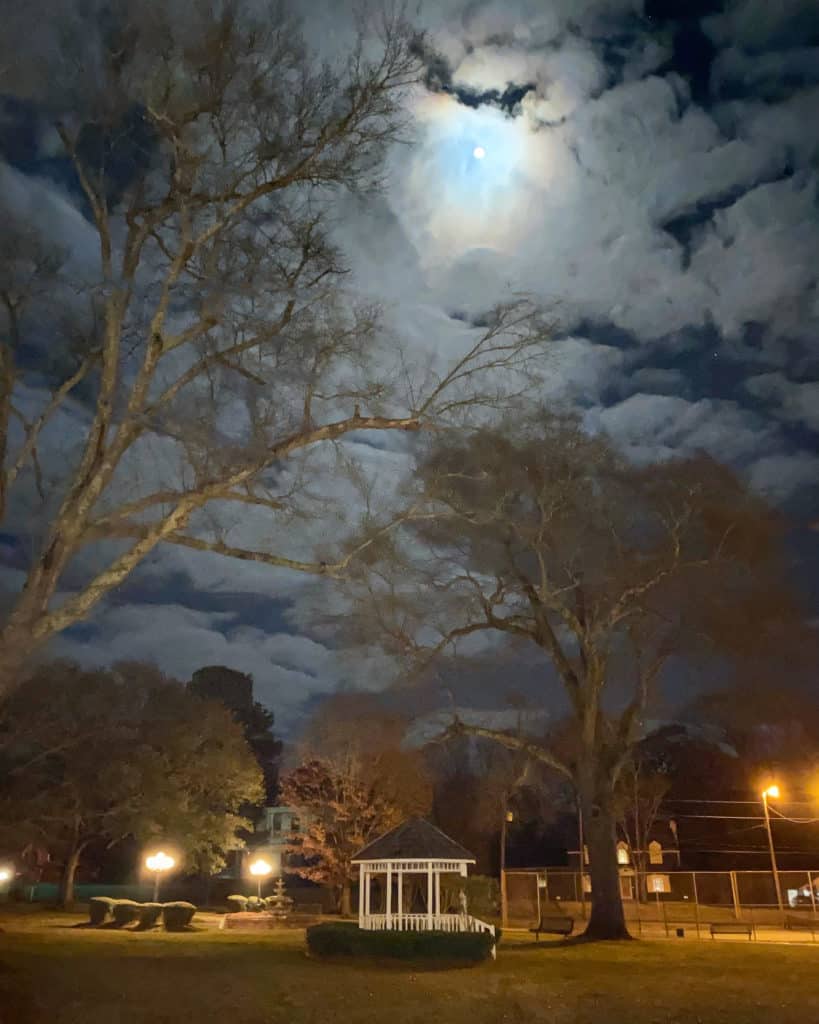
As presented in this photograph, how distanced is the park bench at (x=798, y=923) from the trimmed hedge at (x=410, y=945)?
18979 mm

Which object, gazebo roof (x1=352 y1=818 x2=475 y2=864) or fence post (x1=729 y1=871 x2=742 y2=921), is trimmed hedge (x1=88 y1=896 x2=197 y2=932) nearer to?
gazebo roof (x1=352 y1=818 x2=475 y2=864)

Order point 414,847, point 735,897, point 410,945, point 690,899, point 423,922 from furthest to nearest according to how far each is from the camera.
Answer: point 690,899 < point 735,897 < point 414,847 < point 423,922 < point 410,945

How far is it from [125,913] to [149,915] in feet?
2.77

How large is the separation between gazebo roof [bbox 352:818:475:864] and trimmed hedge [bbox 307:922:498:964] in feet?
10.7

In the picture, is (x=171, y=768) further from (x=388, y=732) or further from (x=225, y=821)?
(x=388, y=732)

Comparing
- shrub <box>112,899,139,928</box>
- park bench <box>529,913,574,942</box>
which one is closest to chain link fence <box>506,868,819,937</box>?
park bench <box>529,913,574,942</box>

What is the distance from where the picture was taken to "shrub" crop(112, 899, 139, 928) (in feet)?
97.3

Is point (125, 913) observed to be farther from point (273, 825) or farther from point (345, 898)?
point (273, 825)

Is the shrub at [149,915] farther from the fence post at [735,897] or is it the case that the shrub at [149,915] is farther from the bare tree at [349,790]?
the fence post at [735,897]

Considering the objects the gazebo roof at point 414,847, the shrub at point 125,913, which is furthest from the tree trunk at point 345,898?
the gazebo roof at point 414,847

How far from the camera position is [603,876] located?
23234 mm

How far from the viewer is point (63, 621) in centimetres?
1102

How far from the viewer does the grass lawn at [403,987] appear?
1155 centimetres

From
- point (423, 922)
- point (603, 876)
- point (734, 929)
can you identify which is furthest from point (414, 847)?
point (734, 929)
